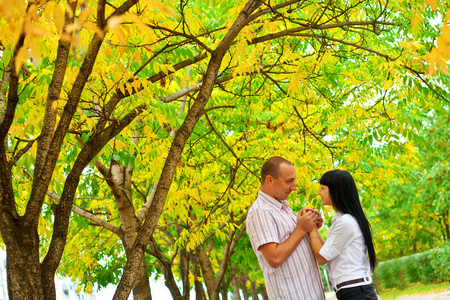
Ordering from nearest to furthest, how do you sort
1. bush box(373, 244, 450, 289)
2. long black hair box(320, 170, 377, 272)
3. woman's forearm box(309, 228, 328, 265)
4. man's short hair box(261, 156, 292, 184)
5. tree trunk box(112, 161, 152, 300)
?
1. woman's forearm box(309, 228, 328, 265)
2. long black hair box(320, 170, 377, 272)
3. man's short hair box(261, 156, 292, 184)
4. tree trunk box(112, 161, 152, 300)
5. bush box(373, 244, 450, 289)

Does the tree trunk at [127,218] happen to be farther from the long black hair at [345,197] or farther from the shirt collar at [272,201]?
the long black hair at [345,197]

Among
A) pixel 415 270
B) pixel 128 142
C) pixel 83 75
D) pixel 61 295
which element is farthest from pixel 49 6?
pixel 61 295

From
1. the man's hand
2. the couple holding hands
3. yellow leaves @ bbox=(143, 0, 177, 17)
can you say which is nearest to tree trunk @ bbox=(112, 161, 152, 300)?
the couple holding hands

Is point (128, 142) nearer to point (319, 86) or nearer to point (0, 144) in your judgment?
point (0, 144)

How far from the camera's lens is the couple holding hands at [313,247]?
11.1 ft

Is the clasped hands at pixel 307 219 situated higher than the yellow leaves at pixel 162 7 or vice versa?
the yellow leaves at pixel 162 7

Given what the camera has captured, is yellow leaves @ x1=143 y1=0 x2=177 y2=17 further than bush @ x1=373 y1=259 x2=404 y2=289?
No

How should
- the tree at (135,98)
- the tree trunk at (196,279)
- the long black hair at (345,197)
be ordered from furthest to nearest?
the tree trunk at (196,279) → the long black hair at (345,197) → the tree at (135,98)

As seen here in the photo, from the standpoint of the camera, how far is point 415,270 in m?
24.5

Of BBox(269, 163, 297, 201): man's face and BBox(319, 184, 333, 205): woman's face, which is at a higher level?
BBox(269, 163, 297, 201): man's face

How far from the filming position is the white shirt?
11.2ft

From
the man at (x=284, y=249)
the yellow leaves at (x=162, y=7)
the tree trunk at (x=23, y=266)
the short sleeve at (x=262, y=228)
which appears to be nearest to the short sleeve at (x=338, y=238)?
the man at (x=284, y=249)

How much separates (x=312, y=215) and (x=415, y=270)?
77.0 ft

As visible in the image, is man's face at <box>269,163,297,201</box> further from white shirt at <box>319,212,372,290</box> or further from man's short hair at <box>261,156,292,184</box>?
white shirt at <box>319,212,372,290</box>
